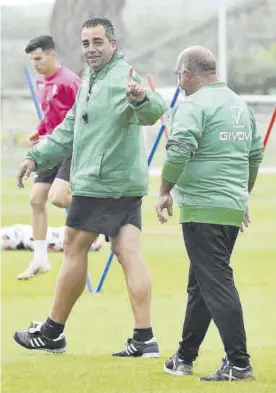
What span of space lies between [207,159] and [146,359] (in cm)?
151

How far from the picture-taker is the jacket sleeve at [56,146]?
853 centimetres

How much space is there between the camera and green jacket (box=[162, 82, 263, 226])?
7262 millimetres

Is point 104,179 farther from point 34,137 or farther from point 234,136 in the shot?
point 34,137

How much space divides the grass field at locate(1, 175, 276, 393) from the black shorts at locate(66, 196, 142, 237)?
76 centimetres

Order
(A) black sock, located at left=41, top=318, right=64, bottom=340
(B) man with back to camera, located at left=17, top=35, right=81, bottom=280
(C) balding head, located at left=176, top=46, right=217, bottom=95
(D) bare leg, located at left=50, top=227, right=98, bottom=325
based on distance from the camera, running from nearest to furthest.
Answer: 1. (C) balding head, located at left=176, top=46, right=217, bottom=95
2. (D) bare leg, located at left=50, top=227, right=98, bottom=325
3. (A) black sock, located at left=41, top=318, right=64, bottom=340
4. (B) man with back to camera, located at left=17, top=35, right=81, bottom=280

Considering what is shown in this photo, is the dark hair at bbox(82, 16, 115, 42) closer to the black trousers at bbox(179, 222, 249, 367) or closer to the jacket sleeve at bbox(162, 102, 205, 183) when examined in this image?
the jacket sleeve at bbox(162, 102, 205, 183)

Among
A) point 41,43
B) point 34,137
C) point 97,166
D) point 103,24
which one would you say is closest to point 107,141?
point 97,166

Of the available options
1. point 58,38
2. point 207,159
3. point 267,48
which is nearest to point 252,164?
point 207,159

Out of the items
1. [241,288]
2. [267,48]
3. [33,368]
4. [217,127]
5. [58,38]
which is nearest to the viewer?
[217,127]

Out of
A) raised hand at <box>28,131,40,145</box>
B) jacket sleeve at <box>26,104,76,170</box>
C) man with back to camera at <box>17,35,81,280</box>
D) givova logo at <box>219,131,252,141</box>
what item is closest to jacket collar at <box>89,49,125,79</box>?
jacket sleeve at <box>26,104,76,170</box>

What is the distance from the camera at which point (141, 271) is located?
331 inches

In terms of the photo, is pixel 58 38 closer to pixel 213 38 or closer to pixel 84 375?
pixel 213 38

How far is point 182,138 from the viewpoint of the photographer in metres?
7.18

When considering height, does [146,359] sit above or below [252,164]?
below
